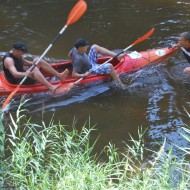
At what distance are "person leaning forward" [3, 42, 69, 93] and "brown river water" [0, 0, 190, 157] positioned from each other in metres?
0.29

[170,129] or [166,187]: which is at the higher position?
[166,187]

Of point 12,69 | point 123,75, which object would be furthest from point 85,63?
point 12,69

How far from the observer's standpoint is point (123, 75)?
6.66 metres

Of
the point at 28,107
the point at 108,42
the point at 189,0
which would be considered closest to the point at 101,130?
the point at 28,107

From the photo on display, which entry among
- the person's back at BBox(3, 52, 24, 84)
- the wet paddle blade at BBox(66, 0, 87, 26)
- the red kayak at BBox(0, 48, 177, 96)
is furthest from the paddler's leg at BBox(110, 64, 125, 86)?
the person's back at BBox(3, 52, 24, 84)

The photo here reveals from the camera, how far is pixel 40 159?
3408 millimetres

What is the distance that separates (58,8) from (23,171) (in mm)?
7687

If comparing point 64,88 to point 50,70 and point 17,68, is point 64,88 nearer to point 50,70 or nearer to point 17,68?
point 50,70

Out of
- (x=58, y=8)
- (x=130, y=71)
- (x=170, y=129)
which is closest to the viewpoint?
(x=170, y=129)

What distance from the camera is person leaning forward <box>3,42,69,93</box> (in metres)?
5.58

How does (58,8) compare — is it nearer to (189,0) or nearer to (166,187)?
(189,0)

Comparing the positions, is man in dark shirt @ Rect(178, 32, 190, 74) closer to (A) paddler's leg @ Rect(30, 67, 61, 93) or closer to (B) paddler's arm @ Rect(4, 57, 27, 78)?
(A) paddler's leg @ Rect(30, 67, 61, 93)

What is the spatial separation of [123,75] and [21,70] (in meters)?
1.84

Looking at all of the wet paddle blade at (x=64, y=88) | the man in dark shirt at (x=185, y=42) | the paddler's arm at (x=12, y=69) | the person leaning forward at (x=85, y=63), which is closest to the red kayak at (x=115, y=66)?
the wet paddle blade at (x=64, y=88)
